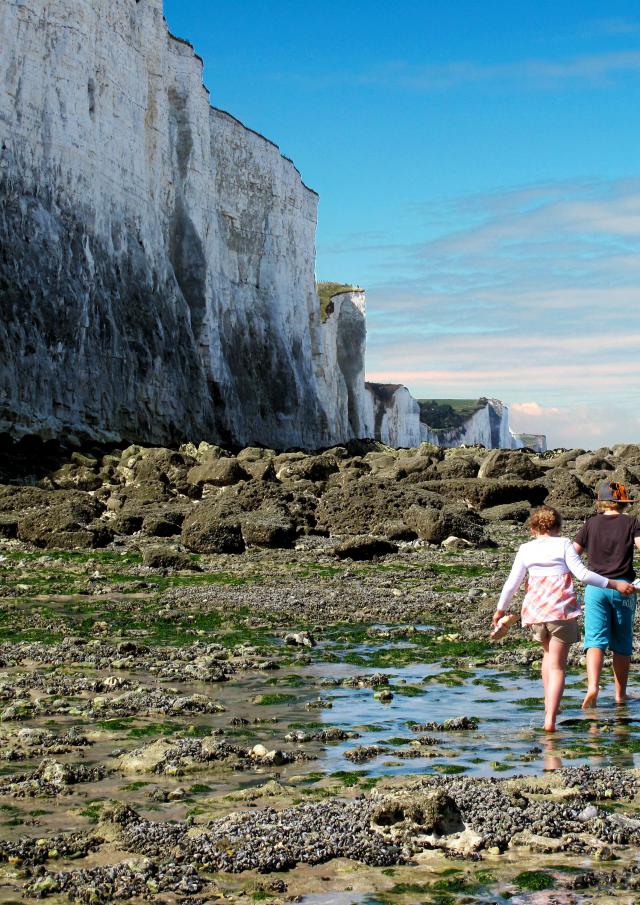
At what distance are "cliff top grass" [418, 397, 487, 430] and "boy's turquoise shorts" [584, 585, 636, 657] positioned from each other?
350 ft

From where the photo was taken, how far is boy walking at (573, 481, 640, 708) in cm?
747

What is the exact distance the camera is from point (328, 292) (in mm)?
78250

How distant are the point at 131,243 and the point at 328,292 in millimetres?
38166

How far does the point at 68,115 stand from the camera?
36812 mm

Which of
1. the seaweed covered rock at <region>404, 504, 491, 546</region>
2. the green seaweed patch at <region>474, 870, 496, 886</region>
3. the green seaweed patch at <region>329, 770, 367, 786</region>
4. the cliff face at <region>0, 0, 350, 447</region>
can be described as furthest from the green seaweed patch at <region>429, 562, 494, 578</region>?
the cliff face at <region>0, 0, 350, 447</region>

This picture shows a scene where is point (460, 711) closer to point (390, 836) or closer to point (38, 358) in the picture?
point (390, 836)

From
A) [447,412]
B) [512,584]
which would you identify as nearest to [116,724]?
[512,584]

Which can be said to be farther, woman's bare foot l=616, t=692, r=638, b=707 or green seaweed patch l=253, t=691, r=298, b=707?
green seaweed patch l=253, t=691, r=298, b=707

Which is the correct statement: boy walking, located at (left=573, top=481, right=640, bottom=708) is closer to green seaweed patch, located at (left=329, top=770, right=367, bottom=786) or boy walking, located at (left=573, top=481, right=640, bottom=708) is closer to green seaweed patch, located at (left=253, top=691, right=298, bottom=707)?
green seaweed patch, located at (left=253, top=691, right=298, bottom=707)

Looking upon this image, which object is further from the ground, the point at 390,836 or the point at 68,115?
the point at 68,115

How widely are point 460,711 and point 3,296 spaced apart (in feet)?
92.9

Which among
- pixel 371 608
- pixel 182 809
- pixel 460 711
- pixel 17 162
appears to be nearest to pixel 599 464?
pixel 17 162

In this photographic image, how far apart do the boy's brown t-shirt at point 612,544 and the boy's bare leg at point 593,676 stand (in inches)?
20.6

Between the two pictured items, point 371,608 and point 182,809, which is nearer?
point 182,809
